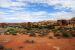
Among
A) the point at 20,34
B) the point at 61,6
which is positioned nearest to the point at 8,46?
the point at 20,34

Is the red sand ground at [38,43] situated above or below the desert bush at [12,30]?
below

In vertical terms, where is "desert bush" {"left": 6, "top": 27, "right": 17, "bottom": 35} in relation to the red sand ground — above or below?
above

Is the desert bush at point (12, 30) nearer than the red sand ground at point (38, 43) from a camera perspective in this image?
No

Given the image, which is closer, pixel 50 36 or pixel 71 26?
pixel 50 36

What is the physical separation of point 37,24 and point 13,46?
249 centimetres

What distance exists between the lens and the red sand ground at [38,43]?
10.6 meters

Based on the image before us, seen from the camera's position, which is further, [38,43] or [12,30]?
[12,30]

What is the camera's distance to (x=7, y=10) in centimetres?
1146

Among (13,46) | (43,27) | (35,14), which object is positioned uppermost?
(35,14)

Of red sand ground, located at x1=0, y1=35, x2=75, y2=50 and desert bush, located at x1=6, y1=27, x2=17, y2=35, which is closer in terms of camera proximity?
red sand ground, located at x1=0, y1=35, x2=75, y2=50

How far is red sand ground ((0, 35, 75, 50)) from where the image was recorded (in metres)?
10.6

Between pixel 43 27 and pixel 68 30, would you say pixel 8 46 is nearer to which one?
pixel 43 27

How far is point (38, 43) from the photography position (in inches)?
444

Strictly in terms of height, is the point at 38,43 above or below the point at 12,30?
below
